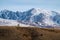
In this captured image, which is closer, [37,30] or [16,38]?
[16,38]

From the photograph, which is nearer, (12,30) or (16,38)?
(16,38)

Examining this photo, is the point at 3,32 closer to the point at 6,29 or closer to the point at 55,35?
the point at 6,29

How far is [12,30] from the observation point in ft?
99.0

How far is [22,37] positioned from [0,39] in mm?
3102

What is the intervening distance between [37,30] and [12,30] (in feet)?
13.0

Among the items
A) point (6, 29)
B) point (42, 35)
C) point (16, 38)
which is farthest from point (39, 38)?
point (6, 29)

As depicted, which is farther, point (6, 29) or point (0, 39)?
point (6, 29)

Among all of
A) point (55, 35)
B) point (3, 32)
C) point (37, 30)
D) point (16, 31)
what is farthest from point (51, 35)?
point (3, 32)

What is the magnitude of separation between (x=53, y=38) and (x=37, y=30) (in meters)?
3.47

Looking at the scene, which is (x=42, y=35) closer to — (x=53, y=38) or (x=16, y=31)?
(x=53, y=38)

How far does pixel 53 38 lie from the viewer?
28922mm

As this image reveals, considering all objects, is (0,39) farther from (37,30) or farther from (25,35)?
(37,30)

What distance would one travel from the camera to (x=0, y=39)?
28.3 metres

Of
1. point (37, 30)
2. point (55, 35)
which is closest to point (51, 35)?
point (55, 35)
